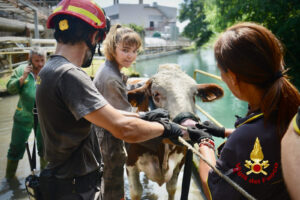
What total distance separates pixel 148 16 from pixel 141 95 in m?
70.9

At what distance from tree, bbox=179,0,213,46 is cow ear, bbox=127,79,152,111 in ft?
109

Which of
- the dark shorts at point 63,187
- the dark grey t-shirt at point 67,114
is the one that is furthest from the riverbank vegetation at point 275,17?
the dark shorts at point 63,187

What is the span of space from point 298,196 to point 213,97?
111 inches

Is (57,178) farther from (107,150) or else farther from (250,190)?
(250,190)

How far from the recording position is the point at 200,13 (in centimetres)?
3884

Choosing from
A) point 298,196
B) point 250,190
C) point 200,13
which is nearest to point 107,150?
point 250,190

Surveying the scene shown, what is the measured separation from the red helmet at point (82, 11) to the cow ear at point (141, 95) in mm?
1590

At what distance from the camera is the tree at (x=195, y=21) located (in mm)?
35719

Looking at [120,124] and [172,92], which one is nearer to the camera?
[120,124]

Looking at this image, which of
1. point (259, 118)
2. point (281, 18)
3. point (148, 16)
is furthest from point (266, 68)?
point (148, 16)

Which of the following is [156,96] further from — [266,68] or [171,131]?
[266,68]

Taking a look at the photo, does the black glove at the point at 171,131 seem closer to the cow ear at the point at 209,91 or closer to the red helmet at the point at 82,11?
the red helmet at the point at 82,11

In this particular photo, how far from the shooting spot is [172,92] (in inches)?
120

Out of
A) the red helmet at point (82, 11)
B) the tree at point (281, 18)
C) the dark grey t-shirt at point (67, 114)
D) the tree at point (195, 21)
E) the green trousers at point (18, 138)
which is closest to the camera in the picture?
the dark grey t-shirt at point (67, 114)
